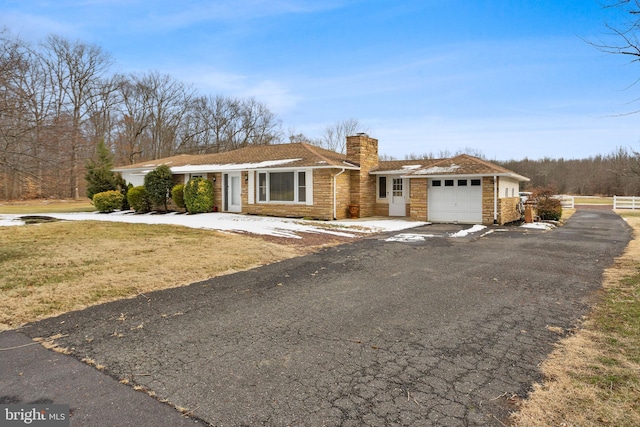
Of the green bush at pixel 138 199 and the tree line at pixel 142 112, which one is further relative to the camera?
the tree line at pixel 142 112

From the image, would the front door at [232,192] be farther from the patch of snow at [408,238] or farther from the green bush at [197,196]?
the patch of snow at [408,238]

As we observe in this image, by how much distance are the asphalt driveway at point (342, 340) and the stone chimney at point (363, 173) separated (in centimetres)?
1098

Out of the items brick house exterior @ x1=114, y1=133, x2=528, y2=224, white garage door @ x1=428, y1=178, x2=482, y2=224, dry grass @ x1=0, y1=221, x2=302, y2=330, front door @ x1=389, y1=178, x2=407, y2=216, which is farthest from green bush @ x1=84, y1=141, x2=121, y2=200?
white garage door @ x1=428, y1=178, x2=482, y2=224

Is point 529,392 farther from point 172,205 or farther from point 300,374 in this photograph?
point 172,205

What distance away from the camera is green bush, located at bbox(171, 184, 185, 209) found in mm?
19922

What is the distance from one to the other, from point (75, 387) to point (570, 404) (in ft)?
12.1

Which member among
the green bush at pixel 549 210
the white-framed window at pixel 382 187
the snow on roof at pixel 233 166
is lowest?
the green bush at pixel 549 210

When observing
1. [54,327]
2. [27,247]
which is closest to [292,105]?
[27,247]

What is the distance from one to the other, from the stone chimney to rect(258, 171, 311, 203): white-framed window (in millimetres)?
2571

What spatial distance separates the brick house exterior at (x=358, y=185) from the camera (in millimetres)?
16281

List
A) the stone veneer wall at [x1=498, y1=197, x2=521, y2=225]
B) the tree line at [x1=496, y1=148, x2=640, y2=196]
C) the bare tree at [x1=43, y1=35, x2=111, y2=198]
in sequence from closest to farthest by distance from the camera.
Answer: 1. the stone veneer wall at [x1=498, y1=197, x2=521, y2=225]
2. the bare tree at [x1=43, y1=35, x2=111, y2=198]
3. the tree line at [x1=496, y1=148, x2=640, y2=196]

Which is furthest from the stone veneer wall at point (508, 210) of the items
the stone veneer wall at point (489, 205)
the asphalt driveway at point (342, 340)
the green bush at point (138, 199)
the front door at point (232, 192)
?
the green bush at point (138, 199)

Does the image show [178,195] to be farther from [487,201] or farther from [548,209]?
[548,209]
